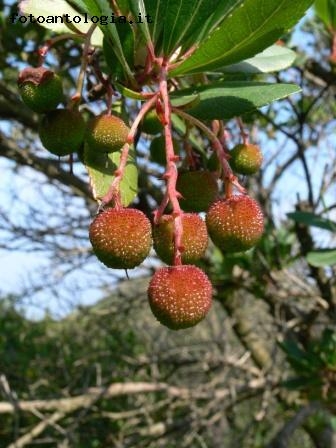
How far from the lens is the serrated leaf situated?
109cm

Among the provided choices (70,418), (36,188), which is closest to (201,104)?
(70,418)

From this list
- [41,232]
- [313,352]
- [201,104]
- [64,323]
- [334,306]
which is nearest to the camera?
[201,104]

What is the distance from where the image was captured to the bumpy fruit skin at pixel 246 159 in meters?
1.13

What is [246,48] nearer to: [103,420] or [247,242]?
[247,242]

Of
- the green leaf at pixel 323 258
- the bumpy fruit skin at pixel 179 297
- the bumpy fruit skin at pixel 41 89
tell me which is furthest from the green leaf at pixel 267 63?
the green leaf at pixel 323 258

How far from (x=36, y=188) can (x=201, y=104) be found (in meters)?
3.61

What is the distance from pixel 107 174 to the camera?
0.97 m

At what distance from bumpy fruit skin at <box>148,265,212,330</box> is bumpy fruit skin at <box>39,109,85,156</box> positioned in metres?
0.25

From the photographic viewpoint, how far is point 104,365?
461 centimetres

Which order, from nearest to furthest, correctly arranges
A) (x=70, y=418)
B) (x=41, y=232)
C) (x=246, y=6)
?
(x=246, y=6) → (x=70, y=418) → (x=41, y=232)

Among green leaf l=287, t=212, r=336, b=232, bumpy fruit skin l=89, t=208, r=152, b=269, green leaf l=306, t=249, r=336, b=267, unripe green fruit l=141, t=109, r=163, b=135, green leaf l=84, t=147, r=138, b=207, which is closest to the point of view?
bumpy fruit skin l=89, t=208, r=152, b=269

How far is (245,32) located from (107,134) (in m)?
0.25

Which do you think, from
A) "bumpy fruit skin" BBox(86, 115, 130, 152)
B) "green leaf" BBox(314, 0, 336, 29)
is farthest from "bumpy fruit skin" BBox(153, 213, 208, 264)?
"green leaf" BBox(314, 0, 336, 29)

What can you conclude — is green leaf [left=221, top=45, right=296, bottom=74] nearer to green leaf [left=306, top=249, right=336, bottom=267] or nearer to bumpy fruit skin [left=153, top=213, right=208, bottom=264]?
bumpy fruit skin [left=153, top=213, right=208, bottom=264]
